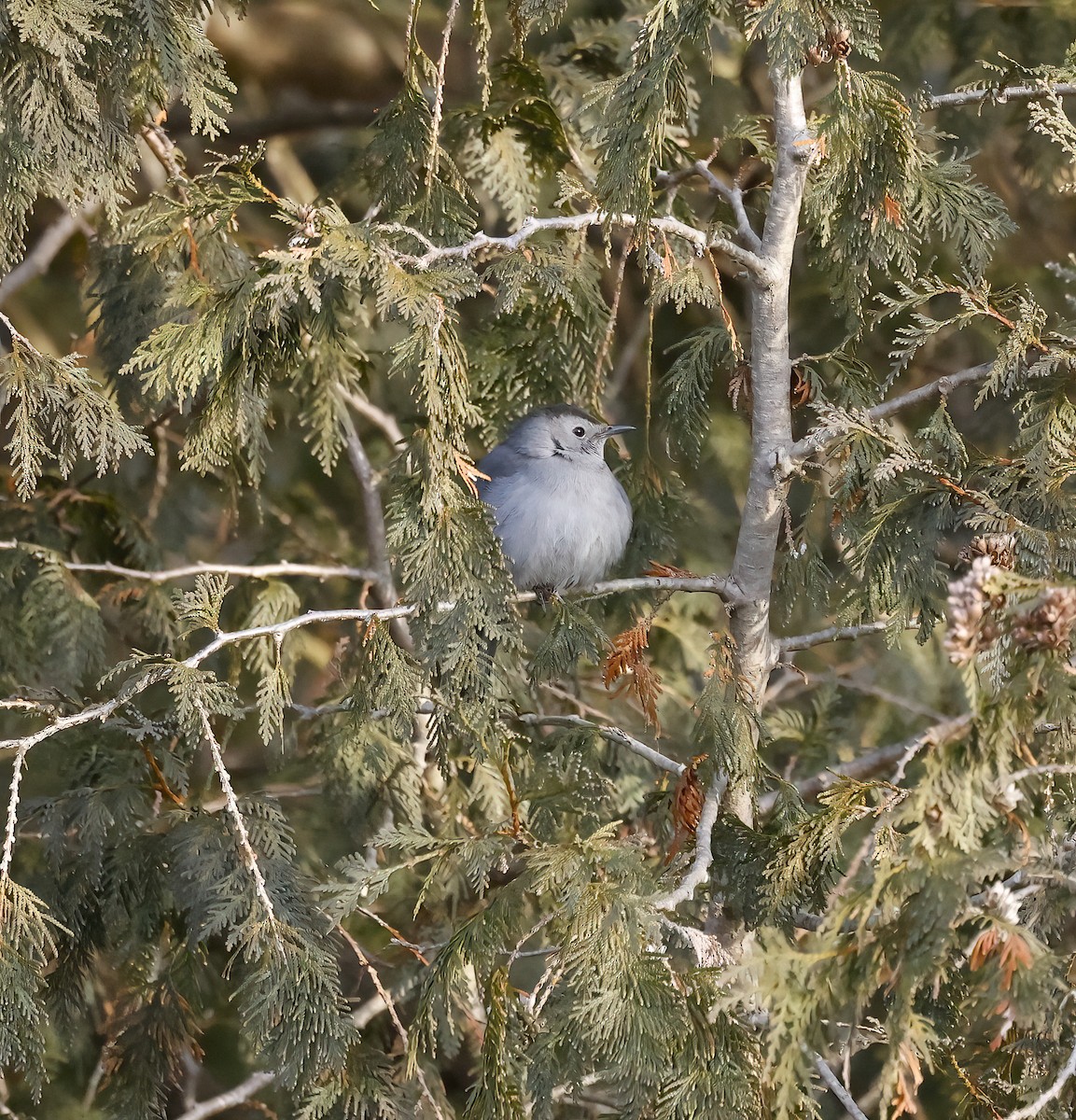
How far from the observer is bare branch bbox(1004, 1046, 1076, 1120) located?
200cm

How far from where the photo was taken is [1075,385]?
2.55 metres

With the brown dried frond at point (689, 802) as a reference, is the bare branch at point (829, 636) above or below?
above

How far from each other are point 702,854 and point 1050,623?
101cm

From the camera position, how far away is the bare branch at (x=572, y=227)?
237 centimetres

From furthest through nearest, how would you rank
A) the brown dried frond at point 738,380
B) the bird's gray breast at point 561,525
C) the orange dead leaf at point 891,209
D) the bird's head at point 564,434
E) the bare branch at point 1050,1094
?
the bird's head at point 564,434 < the bird's gray breast at point 561,525 < the brown dried frond at point 738,380 < the orange dead leaf at point 891,209 < the bare branch at point 1050,1094

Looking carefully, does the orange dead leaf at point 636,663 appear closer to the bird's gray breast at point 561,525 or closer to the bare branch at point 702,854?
the bare branch at point 702,854

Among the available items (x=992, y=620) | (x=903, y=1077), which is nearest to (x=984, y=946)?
(x=903, y=1077)

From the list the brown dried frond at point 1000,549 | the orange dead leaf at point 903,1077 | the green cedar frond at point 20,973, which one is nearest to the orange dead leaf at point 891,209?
the brown dried frond at point 1000,549

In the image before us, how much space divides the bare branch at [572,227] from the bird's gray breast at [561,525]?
1040 mm

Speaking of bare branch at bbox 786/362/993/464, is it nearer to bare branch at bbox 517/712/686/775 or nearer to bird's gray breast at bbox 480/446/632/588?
bare branch at bbox 517/712/686/775

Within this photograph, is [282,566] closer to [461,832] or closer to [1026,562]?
[461,832]

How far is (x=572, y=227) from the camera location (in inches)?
103

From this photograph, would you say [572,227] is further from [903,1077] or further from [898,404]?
[903,1077]

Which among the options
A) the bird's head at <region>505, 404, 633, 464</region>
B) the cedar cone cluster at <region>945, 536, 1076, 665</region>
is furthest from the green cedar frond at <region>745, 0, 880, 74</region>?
the bird's head at <region>505, 404, 633, 464</region>
